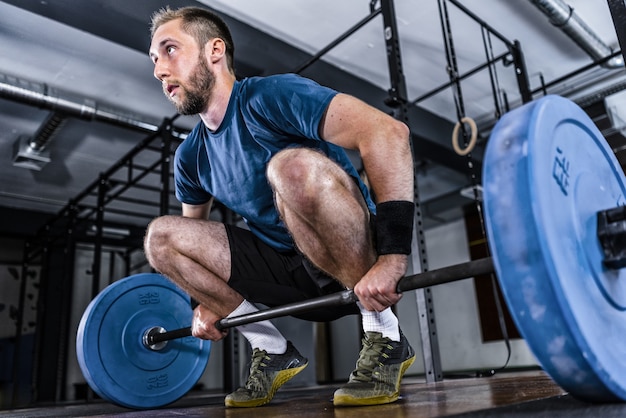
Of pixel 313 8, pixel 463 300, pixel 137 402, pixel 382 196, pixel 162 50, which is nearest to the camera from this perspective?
pixel 382 196

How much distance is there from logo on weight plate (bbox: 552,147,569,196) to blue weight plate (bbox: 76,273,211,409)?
1.59m

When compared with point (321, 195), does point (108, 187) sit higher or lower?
higher

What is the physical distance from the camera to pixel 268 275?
156 cm

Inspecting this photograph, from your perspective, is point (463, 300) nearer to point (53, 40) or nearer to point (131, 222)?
point (131, 222)

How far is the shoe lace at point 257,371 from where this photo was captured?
1.47 metres

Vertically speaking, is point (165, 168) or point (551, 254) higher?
point (165, 168)

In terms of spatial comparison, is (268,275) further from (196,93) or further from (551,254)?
(551,254)

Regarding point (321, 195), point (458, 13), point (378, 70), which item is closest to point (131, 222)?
point (378, 70)

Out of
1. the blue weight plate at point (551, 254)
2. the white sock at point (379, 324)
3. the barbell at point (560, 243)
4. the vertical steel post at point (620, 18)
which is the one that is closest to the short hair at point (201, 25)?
the white sock at point (379, 324)

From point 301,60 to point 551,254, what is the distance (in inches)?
125

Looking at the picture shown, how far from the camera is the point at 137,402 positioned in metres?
1.86

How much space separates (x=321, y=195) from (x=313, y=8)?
8.06 feet

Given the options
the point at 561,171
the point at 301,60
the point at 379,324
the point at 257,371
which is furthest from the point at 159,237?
the point at 301,60

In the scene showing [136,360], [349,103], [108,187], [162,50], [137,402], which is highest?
[108,187]
